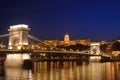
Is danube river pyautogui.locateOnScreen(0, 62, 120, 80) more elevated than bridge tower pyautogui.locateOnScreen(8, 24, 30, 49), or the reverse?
bridge tower pyautogui.locateOnScreen(8, 24, 30, 49)

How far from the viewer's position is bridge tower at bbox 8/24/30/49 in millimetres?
51688

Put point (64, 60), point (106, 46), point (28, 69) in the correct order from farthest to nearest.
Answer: point (106, 46)
point (64, 60)
point (28, 69)

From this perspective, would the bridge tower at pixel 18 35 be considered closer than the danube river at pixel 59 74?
No

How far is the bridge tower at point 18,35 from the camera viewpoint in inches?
2035

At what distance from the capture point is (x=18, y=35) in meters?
52.2

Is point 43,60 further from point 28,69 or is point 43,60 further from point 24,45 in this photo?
point 28,69

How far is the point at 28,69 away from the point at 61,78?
37.6ft

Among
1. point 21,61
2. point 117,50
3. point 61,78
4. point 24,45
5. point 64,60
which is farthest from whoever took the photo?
point 117,50

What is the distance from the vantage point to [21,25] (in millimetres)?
53156

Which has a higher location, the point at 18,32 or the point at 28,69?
the point at 18,32

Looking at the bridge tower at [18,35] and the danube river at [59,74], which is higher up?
the bridge tower at [18,35]

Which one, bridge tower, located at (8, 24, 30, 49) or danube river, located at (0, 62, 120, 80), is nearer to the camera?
danube river, located at (0, 62, 120, 80)

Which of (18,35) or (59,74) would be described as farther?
(18,35)

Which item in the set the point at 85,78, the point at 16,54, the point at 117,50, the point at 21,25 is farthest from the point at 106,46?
the point at 85,78
